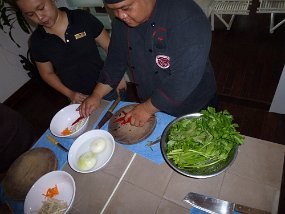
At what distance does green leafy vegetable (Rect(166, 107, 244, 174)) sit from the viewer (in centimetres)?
95

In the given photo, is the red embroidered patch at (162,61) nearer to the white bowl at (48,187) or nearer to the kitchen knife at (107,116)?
the kitchen knife at (107,116)

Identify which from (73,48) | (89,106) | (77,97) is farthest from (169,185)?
(73,48)

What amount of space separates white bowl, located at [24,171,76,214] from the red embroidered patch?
26.2 inches

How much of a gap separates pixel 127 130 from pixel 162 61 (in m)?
0.40

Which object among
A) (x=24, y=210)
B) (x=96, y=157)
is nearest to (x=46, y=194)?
(x=24, y=210)

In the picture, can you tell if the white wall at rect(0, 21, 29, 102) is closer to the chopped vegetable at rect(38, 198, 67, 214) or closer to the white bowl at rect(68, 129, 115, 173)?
the white bowl at rect(68, 129, 115, 173)

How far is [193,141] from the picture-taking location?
101 cm

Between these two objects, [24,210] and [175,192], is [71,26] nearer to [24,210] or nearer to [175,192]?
[24,210]

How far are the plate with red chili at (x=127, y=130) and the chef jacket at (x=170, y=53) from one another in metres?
0.13

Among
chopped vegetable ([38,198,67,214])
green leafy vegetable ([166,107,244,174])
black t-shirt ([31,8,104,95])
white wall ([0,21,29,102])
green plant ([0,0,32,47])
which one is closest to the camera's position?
green leafy vegetable ([166,107,244,174])

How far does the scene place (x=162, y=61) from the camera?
1123 mm

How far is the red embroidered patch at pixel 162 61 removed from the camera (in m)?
1.10

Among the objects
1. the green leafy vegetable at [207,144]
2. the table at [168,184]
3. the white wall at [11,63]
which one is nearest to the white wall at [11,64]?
the white wall at [11,63]

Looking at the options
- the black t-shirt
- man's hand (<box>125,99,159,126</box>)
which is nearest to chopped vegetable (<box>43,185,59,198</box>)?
man's hand (<box>125,99,159,126</box>)
